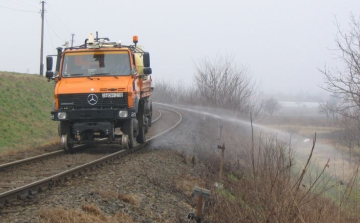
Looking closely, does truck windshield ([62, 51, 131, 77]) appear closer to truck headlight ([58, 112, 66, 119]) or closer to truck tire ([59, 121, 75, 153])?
truck headlight ([58, 112, 66, 119])

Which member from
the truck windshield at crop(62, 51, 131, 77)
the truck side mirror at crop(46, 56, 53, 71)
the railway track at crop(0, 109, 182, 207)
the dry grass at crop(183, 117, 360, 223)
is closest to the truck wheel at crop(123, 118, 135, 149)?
the truck windshield at crop(62, 51, 131, 77)

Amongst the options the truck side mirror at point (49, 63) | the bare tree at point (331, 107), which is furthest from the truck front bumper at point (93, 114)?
the bare tree at point (331, 107)

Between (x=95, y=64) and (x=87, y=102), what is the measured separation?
1443mm

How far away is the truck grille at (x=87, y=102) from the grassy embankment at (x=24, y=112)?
731 cm

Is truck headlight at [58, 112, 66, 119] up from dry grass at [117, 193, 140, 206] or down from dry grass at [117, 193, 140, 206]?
up

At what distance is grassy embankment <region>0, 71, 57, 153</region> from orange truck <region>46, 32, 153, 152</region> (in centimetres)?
682

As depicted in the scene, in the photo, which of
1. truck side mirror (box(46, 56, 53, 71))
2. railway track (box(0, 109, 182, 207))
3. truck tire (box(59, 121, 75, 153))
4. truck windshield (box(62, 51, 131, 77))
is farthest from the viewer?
truck windshield (box(62, 51, 131, 77))

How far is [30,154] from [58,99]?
87.4 inches

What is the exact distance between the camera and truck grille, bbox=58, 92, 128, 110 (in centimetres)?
1125

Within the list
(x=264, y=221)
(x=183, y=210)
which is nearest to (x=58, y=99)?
(x=183, y=210)

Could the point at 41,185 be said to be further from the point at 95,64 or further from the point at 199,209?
the point at 95,64

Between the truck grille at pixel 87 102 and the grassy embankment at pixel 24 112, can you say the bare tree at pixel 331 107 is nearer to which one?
the truck grille at pixel 87 102

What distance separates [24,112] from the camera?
90.0 ft

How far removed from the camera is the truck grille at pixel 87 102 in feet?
36.9
